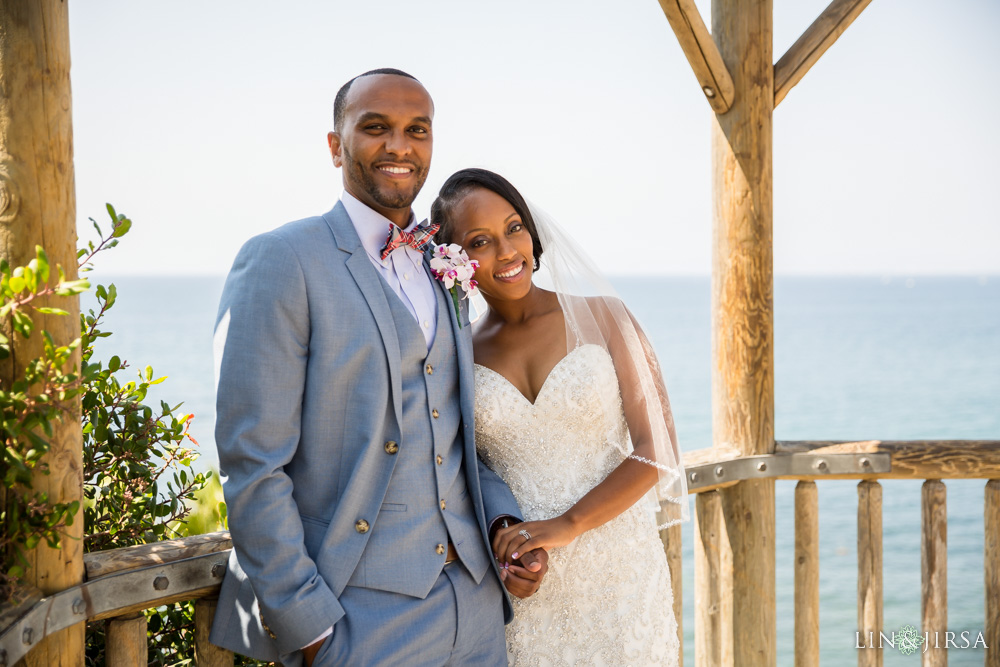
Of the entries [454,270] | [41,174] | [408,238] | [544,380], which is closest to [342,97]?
[408,238]

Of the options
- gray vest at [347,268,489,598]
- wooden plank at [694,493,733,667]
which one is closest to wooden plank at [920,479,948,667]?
wooden plank at [694,493,733,667]

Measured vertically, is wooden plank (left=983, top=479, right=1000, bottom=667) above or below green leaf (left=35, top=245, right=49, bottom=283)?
below

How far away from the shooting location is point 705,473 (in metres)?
3.33

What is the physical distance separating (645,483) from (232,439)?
4.06 ft

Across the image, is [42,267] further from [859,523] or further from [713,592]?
[859,523]

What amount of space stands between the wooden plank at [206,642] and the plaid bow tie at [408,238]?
0.98 metres

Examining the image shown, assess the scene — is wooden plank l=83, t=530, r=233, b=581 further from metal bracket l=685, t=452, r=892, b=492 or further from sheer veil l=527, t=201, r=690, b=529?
metal bracket l=685, t=452, r=892, b=492

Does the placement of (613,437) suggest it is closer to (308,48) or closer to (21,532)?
(21,532)

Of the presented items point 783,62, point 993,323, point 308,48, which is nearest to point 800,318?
point 993,323

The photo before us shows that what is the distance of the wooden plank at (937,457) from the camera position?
3385 mm

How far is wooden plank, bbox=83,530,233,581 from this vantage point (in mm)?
1904

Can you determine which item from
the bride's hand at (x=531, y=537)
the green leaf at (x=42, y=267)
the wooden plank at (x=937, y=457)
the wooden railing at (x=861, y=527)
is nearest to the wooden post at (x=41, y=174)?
the green leaf at (x=42, y=267)

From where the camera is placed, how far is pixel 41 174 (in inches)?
66.8

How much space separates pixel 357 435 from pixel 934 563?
106 inches
